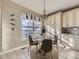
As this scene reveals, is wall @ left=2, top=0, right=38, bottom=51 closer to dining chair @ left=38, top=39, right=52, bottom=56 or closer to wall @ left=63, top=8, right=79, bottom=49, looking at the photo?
dining chair @ left=38, top=39, right=52, bottom=56

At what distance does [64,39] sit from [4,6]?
416 cm

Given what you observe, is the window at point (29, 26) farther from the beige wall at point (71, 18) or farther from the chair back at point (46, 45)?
the chair back at point (46, 45)

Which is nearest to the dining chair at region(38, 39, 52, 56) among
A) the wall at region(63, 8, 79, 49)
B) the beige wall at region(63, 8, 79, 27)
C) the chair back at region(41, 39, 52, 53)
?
the chair back at region(41, 39, 52, 53)

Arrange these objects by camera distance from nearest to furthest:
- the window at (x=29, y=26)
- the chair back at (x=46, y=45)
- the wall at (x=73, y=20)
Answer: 1. the chair back at (x=46, y=45)
2. the wall at (x=73, y=20)
3. the window at (x=29, y=26)

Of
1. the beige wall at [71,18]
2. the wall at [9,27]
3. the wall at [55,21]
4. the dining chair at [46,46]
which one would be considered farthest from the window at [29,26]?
the dining chair at [46,46]

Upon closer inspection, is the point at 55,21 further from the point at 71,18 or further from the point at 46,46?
the point at 46,46

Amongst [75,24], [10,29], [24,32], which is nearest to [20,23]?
[24,32]

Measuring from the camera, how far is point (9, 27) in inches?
→ 249

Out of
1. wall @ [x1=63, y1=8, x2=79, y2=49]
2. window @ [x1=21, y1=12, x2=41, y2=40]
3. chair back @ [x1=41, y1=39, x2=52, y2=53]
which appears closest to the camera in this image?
chair back @ [x1=41, y1=39, x2=52, y2=53]

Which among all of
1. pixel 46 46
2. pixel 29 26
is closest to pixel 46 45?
pixel 46 46

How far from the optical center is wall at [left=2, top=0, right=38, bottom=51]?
592 centimetres

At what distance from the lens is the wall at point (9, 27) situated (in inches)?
233

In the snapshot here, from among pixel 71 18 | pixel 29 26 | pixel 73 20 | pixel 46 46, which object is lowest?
pixel 46 46

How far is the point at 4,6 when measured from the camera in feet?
19.4
